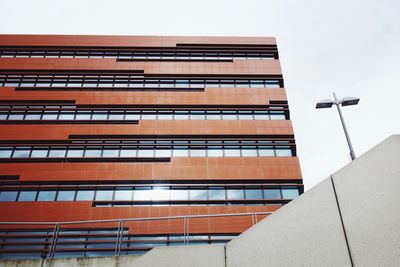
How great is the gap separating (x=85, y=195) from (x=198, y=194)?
8125 millimetres

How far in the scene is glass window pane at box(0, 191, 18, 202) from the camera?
20.5 meters

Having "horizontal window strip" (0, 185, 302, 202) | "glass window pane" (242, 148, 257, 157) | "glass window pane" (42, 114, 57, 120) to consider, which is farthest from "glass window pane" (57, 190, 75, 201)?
"glass window pane" (242, 148, 257, 157)

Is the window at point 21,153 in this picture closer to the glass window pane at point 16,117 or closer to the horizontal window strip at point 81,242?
the glass window pane at point 16,117

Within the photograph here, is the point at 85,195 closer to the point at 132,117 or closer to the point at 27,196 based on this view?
the point at 27,196

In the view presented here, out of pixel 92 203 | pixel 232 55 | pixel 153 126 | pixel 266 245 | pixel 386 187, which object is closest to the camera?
pixel 386 187

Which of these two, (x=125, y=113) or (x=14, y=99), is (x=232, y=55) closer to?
(x=125, y=113)

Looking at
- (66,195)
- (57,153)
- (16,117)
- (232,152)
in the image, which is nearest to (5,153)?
(16,117)

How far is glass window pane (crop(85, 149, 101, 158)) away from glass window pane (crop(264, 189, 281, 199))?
1309 centimetres

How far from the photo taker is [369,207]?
13.2 feet

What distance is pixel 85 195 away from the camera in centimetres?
2069

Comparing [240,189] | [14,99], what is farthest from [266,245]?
[14,99]

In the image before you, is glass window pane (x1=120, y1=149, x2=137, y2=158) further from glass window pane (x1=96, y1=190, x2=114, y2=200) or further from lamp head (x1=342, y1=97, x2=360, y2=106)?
lamp head (x1=342, y1=97, x2=360, y2=106)

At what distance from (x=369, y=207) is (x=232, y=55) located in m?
26.6

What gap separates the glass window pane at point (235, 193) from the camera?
69.6ft
